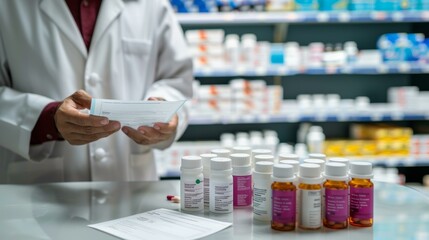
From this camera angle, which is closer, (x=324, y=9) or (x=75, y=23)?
(x=75, y=23)

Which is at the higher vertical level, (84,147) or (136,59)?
(136,59)

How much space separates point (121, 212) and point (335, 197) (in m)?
0.51

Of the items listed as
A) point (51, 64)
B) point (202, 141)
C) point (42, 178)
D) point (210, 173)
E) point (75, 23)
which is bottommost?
point (202, 141)

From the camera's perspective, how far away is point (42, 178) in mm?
1706

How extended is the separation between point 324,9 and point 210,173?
2772mm

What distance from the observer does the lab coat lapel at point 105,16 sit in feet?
5.72

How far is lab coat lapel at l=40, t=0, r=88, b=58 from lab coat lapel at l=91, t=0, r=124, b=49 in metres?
0.06

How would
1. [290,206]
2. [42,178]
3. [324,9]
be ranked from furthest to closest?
[324,9]
[42,178]
[290,206]

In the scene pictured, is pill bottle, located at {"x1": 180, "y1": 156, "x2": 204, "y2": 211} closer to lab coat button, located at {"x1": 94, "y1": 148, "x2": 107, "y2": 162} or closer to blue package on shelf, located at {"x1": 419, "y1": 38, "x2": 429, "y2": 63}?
lab coat button, located at {"x1": 94, "y1": 148, "x2": 107, "y2": 162}

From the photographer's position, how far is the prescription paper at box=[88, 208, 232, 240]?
1.05 meters

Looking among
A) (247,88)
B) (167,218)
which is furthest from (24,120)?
(247,88)

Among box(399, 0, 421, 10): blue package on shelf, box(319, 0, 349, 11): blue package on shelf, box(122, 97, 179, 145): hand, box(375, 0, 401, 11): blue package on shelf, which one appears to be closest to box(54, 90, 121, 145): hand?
box(122, 97, 179, 145): hand

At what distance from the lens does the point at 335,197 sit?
1114mm

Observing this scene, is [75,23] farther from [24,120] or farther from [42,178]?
[42,178]
